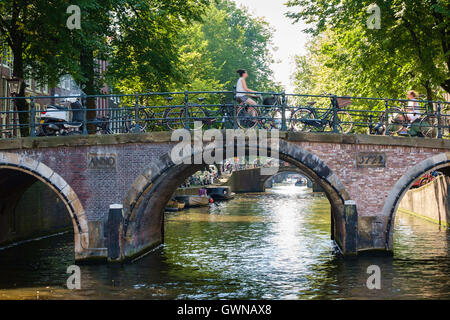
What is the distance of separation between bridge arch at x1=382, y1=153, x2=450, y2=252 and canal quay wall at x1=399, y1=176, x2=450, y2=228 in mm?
6427

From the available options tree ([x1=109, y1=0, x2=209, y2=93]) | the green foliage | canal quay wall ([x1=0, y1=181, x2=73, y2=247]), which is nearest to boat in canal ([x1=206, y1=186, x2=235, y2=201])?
the green foliage

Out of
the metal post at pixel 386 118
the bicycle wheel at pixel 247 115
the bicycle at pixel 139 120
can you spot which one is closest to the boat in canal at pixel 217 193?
the bicycle at pixel 139 120

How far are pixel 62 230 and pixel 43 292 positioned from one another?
10207 mm

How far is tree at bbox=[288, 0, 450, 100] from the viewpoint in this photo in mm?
18391

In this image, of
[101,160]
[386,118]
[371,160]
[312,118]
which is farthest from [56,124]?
[386,118]

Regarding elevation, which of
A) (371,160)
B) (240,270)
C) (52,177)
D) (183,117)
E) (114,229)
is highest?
(183,117)

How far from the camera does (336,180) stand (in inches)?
602

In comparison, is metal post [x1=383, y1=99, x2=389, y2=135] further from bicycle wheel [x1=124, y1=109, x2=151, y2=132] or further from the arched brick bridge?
bicycle wheel [x1=124, y1=109, x2=151, y2=132]

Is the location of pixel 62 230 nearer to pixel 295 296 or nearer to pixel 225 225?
pixel 225 225

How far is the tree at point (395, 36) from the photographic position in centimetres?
1839

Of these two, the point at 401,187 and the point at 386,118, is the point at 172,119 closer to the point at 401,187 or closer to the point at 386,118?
the point at 386,118

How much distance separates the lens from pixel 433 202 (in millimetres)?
24578

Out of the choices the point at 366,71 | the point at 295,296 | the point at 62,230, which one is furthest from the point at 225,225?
the point at 295,296

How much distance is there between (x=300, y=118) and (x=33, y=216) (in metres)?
10.3
